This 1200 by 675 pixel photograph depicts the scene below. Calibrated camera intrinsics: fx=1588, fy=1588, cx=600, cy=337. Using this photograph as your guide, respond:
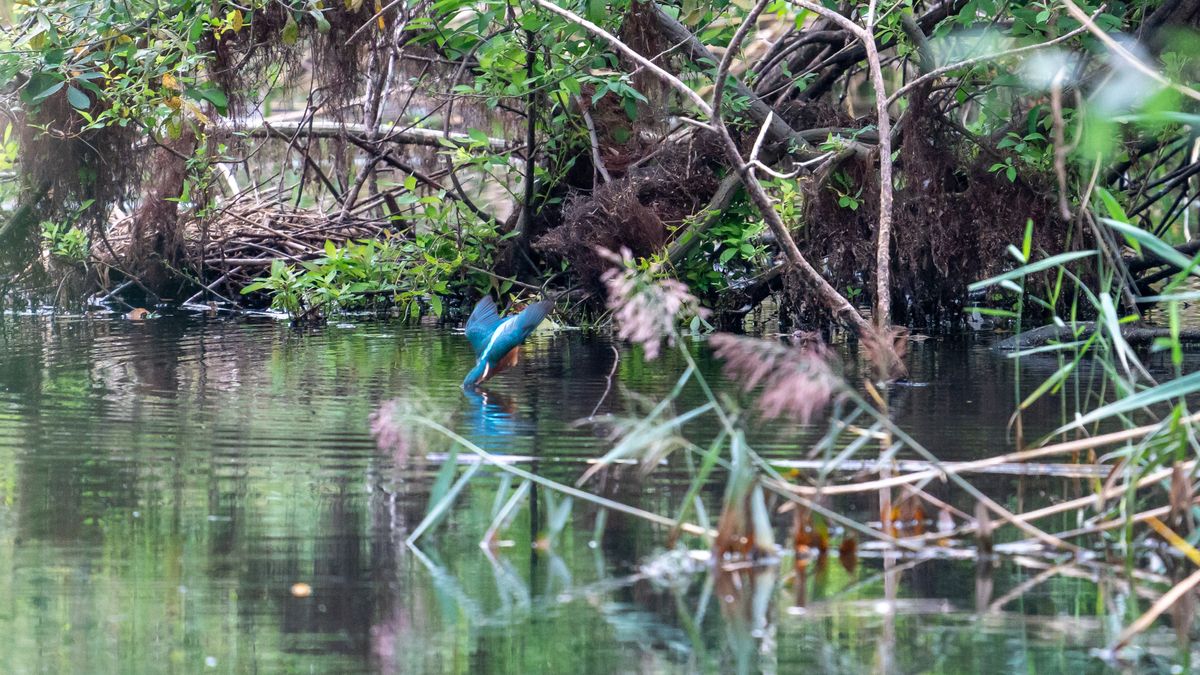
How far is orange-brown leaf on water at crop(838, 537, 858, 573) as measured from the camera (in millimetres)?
3791

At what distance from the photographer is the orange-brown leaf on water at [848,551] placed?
3791 mm

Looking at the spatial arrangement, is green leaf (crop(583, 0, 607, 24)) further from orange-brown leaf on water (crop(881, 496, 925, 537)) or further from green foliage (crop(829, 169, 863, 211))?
orange-brown leaf on water (crop(881, 496, 925, 537))

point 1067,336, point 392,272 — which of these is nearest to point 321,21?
point 392,272


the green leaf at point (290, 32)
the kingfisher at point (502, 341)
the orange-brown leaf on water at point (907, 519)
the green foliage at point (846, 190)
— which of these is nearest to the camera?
the orange-brown leaf on water at point (907, 519)

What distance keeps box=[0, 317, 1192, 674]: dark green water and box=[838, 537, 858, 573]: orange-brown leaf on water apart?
4 centimetres

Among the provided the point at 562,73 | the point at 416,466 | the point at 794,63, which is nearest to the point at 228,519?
the point at 416,466

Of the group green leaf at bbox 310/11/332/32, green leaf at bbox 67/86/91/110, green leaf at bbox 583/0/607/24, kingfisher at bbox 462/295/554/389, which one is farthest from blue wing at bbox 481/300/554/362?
green leaf at bbox 67/86/91/110

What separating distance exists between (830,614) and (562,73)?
648 cm

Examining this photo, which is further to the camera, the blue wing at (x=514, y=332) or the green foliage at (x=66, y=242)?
the green foliage at (x=66, y=242)

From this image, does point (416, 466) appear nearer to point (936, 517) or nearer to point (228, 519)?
point (228, 519)

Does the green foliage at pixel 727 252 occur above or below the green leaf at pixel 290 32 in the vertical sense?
below

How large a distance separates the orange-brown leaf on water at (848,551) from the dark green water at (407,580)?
41 millimetres

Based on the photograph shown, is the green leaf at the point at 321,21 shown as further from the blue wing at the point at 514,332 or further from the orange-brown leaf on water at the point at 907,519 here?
the orange-brown leaf on water at the point at 907,519

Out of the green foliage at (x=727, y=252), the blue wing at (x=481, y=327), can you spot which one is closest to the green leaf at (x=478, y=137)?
the green foliage at (x=727, y=252)
